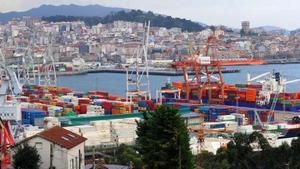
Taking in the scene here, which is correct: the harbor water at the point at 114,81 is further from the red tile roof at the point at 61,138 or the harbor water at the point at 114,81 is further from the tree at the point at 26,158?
the tree at the point at 26,158

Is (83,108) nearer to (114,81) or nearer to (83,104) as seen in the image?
(83,104)

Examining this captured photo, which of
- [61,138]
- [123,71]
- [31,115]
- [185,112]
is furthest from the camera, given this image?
[123,71]

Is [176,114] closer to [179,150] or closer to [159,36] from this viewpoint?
[179,150]

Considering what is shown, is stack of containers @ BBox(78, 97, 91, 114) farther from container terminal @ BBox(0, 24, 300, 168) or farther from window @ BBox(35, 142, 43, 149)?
window @ BBox(35, 142, 43, 149)

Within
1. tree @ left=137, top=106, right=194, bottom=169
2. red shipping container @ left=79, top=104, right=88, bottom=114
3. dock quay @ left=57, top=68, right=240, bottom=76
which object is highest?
tree @ left=137, top=106, right=194, bottom=169

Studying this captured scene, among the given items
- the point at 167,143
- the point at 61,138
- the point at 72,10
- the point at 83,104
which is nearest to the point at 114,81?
the point at 83,104

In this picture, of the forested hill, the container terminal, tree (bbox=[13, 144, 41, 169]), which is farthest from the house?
the forested hill
